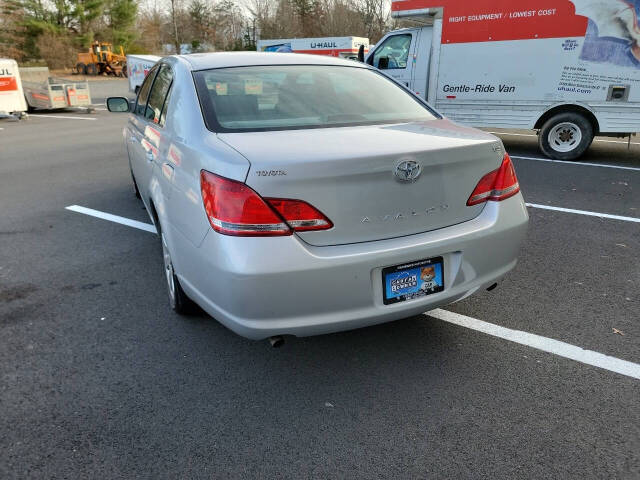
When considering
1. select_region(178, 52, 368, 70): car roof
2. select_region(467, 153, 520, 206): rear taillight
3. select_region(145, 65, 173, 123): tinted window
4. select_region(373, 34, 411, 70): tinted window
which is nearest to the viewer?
select_region(467, 153, 520, 206): rear taillight

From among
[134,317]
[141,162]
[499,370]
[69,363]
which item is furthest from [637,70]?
[69,363]

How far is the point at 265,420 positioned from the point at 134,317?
4.61ft

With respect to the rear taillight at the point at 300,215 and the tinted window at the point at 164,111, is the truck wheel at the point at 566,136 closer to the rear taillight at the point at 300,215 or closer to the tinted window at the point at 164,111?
the tinted window at the point at 164,111

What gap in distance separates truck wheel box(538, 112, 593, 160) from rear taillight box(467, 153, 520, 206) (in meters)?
6.33

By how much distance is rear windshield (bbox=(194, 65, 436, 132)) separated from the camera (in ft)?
9.09

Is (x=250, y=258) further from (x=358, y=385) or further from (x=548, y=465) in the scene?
(x=548, y=465)

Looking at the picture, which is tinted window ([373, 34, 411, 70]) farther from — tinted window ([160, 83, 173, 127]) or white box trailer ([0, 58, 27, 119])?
white box trailer ([0, 58, 27, 119])

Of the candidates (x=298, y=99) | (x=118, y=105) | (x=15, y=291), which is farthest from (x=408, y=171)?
(x=118, y=105)

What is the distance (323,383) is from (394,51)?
8.57 meters

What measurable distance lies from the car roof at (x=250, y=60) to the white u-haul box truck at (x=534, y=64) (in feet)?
18.7

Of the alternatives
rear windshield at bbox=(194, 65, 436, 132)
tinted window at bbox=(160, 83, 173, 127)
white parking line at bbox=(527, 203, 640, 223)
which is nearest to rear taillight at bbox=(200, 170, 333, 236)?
rear windshield at bbox=(194, 65, 436, 132)

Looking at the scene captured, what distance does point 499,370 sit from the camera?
8.79 feet

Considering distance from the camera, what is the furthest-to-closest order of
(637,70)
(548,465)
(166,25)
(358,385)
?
(166,25)
(637,70)
(358,385)
(548,465)

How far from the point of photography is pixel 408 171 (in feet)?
7.54
